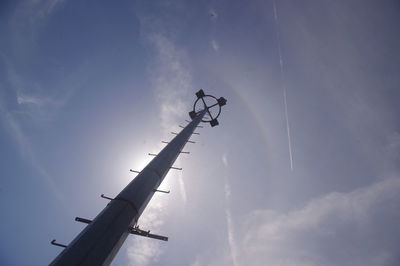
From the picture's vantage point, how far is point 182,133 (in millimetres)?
11016

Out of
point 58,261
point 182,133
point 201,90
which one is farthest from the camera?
point 201,90

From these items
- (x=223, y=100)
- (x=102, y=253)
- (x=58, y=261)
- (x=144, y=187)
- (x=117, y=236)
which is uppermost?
(x=223, y=100)

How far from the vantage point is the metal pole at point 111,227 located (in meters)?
3.91

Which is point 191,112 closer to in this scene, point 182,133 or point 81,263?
→ point 182,133

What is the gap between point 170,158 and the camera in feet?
28.3

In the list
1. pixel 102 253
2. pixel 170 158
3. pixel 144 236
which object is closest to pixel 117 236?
pixel 102 253

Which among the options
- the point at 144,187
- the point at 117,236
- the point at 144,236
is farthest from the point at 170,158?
the point at 117,236

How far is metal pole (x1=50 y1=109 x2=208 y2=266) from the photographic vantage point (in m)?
3.91

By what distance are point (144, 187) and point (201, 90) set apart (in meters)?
11.5

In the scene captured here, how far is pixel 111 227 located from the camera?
4.66 meters

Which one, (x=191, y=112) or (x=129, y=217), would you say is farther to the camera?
(x=191, y=112)

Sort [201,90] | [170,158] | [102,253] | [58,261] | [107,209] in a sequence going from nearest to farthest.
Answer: [58,261], [102,253], [107,209], [170,158], [201,90]

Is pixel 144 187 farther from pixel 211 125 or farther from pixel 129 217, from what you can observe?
pixel 211 125

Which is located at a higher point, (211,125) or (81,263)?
(211,125)
